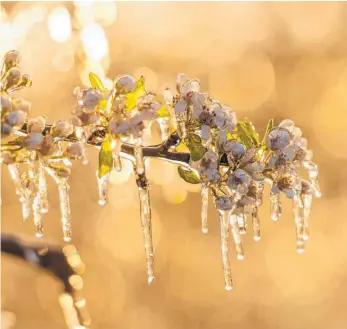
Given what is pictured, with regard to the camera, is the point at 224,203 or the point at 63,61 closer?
the point at 224,203

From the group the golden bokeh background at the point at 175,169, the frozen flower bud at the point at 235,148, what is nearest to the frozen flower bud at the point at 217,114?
the frozen flower bud at the point at 235,148

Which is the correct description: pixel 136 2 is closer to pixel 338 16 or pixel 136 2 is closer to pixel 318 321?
pixel 338 16

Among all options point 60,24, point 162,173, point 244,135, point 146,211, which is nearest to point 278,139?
point 244,135

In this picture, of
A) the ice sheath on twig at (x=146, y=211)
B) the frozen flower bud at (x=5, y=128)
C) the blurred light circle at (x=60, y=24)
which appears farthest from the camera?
the blurred light circle at (x=60, y=24)

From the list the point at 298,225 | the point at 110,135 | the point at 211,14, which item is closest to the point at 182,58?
the point at 211,14

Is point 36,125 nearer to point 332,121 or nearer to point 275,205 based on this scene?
point 275,205

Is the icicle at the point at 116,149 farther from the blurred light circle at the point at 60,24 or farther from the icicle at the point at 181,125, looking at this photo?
the blurred light circle at the point at 60,24
